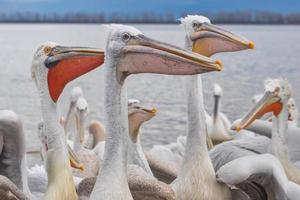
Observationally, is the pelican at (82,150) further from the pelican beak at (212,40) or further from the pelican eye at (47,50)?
the pelican eye at (47,50)

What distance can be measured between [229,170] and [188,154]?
30 cm

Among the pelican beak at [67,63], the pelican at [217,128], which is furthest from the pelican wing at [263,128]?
the pelican at [217,128]

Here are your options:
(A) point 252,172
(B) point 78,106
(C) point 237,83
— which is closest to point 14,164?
(A) point 252,172

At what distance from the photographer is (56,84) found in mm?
3672

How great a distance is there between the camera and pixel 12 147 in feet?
13.9

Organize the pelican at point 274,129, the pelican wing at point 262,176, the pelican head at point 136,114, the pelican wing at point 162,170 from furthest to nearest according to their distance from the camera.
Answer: the pelican wing at point 162,170
the pelican head at point 136,114
the pelican at point 274,129
the pelican wing at point 262,176

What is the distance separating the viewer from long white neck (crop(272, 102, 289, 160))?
15.4ft

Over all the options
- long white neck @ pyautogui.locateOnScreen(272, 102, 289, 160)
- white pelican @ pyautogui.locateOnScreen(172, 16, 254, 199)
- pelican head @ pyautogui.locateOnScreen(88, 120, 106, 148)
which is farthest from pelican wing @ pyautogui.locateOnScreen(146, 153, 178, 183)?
pelican head @ pyautogui.locateOnScreen(88, 120, 106, 148)

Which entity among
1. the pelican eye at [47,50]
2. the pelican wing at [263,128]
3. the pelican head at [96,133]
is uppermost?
the pelican eye at [47,50]

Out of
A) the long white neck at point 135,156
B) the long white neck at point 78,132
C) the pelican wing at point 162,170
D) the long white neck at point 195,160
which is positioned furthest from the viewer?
the long white neck at point 78,132

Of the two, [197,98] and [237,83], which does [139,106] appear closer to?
[197,98]

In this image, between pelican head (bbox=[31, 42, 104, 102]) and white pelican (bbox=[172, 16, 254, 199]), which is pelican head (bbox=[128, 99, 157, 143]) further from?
pelican head (bbox=[31, 42, 104, 102])

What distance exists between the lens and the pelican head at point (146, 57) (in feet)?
9.55

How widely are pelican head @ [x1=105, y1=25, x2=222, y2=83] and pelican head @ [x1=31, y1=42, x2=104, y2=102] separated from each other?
499 mm
